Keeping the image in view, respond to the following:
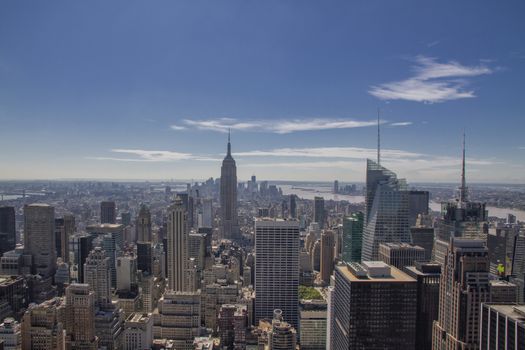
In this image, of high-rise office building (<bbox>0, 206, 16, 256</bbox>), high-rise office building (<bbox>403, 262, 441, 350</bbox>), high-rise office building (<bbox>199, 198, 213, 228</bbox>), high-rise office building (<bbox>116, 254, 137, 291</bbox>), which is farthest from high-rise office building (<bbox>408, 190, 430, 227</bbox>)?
high-rise office building (<bbox>0, 206, 16, 256</bbox>)

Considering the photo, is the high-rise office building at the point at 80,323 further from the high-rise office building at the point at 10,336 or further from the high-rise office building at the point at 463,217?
the high-rise office building at the point at 463,217

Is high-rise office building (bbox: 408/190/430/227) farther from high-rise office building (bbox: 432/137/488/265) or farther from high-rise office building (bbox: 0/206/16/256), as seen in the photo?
high-rise office building (bbox: 0/206/16/256)

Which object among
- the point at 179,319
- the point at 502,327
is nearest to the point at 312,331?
the point at 179,319

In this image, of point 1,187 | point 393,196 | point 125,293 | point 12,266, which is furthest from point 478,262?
point 12,266

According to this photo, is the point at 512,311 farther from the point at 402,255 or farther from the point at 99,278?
the point at 99,278

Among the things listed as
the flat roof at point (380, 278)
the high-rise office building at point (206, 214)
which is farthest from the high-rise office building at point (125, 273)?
the high-rise office building at point (206, 214)
